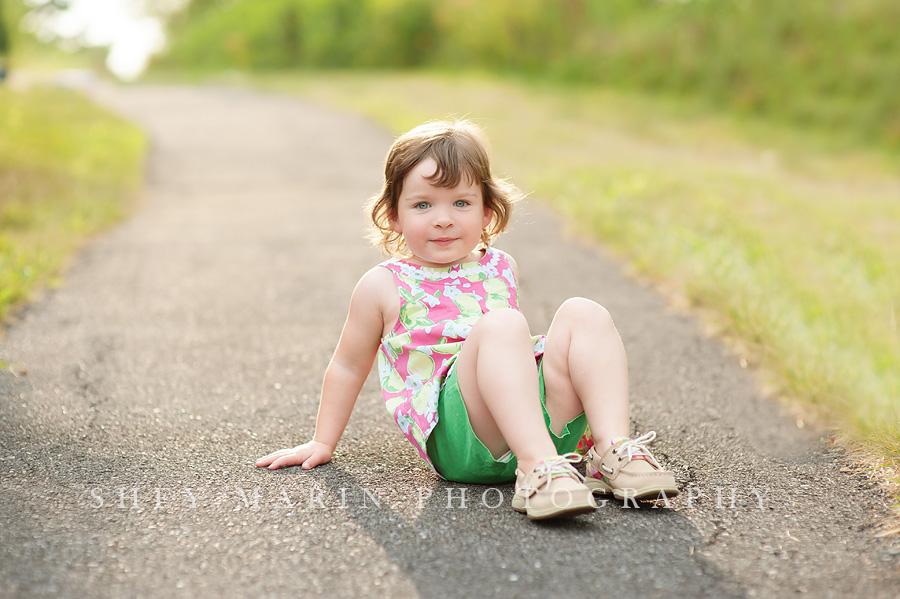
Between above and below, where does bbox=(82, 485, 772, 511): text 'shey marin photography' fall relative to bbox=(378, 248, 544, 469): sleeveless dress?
below

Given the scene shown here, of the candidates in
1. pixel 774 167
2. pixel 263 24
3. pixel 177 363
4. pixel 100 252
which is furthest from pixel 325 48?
pixel 177 363

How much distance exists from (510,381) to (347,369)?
0.55 metres

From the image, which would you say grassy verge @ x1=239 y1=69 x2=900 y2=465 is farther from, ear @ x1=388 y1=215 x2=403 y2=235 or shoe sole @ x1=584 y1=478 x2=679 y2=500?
ear @ x1=388 y1=215 x2=403 y2=235

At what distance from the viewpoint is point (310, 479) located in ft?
7.55

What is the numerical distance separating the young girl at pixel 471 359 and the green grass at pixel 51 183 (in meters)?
2.20

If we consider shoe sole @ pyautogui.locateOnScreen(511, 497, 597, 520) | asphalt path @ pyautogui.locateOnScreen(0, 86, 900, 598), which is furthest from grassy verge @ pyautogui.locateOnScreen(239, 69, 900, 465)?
shoe sole @ pyautogui.locateOnScreen(511, 497, 597, 520)

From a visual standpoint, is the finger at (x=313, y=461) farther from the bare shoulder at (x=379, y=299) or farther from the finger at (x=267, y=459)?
the bare shoulder at (x=379, y=299)

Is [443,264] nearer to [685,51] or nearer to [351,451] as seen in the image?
[351,451]

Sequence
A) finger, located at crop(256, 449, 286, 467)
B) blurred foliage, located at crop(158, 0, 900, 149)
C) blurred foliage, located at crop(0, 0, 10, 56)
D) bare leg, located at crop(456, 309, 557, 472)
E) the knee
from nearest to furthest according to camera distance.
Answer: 1. bare leg, located at crop(456, 309, 557, 472)
2. the knee
3. finger, located at crop(256, 449, 286, 467)
4. blurred foliage, located at crop(158, 0, 900, 149)
5. blurred foliage, located at crop(0, 0, 10, 56)

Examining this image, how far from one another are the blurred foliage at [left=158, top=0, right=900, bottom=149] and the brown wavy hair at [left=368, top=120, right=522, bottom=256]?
1336 cm

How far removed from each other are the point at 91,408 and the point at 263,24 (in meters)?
26.6

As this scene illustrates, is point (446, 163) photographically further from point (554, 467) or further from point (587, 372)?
point (554, 467)

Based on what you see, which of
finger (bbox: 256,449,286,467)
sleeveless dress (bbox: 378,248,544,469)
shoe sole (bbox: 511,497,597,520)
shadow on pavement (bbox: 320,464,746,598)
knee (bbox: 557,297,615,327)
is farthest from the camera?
finger (bbox: 256,449,286,467)

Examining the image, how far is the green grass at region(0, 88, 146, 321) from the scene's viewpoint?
462cm
